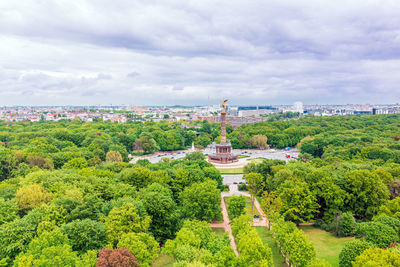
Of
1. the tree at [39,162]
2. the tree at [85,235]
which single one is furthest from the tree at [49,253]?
the tree at [39,162]

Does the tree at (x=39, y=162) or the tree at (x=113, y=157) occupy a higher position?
the tree at (x=39, y=162)

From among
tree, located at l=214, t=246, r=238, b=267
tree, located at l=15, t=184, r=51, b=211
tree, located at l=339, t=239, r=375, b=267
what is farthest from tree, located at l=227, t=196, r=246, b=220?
tree, located at l=15, t=184, r=51, b=211

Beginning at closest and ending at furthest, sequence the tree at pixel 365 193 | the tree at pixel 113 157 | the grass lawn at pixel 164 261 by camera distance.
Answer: the grass lawn at pixel 164 261 < the tree at pixel 365 193 < the tree at pixel 113 157

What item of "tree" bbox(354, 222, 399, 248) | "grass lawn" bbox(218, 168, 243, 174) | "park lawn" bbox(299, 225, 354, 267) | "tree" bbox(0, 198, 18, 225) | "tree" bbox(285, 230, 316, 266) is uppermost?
"tree" bbox(0, 198, 18, 225)

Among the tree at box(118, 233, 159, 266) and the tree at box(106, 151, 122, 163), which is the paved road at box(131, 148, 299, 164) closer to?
the tree at box(106, 151, 122, 163)

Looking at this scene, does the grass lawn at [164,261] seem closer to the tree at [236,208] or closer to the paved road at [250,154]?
the tree at [236,208]

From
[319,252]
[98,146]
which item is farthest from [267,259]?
[98,146]
